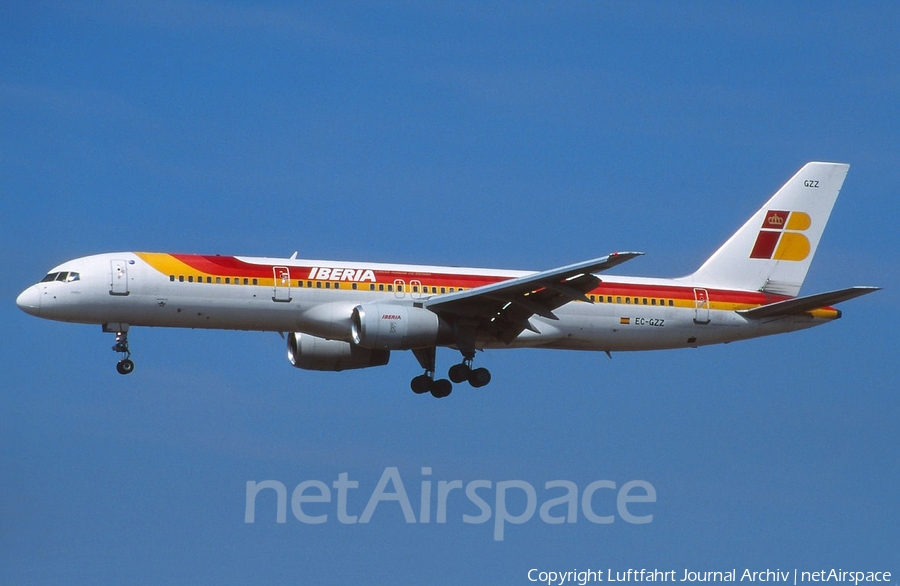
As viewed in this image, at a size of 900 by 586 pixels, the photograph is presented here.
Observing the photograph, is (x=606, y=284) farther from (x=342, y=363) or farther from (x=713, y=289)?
(x=342, y=363)

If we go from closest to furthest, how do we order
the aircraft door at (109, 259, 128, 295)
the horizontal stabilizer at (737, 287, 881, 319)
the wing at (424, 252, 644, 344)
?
the wing at (424, 252, 644, 344) → the aircraft door at (109, 259, 128, 295) → the horizontal stabilizer at (737, 287, 881, 319)

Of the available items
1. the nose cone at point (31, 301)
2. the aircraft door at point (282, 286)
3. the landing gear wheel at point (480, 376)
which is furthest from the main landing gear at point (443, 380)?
the nose cone at point (31, 301)

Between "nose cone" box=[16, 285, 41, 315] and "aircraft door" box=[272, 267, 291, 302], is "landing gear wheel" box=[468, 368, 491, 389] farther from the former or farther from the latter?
"nose cone" box=[16, 285, 41, 315]

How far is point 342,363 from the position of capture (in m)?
53.4

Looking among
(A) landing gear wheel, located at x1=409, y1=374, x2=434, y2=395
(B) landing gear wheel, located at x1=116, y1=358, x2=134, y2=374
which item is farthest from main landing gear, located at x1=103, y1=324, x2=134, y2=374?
(A) landing gear wheel, located at x1=409, y1=374, x2=434, y2=395

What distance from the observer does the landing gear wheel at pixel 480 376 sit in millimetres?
51344

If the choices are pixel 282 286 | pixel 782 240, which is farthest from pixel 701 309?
pixel 282 286

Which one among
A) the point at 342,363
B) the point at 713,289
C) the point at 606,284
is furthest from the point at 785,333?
the point at 342,363

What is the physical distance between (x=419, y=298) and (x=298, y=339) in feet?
19.0

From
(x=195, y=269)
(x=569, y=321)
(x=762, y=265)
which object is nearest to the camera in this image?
(x=195, y=269)

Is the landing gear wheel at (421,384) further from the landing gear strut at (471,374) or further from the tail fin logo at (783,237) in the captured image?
the tail fin logo at (783,237)

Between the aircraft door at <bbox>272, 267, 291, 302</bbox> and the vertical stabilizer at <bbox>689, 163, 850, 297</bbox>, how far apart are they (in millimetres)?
16561

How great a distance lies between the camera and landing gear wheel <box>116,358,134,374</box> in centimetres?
4856

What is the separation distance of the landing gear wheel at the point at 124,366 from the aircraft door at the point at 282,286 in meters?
5.51
